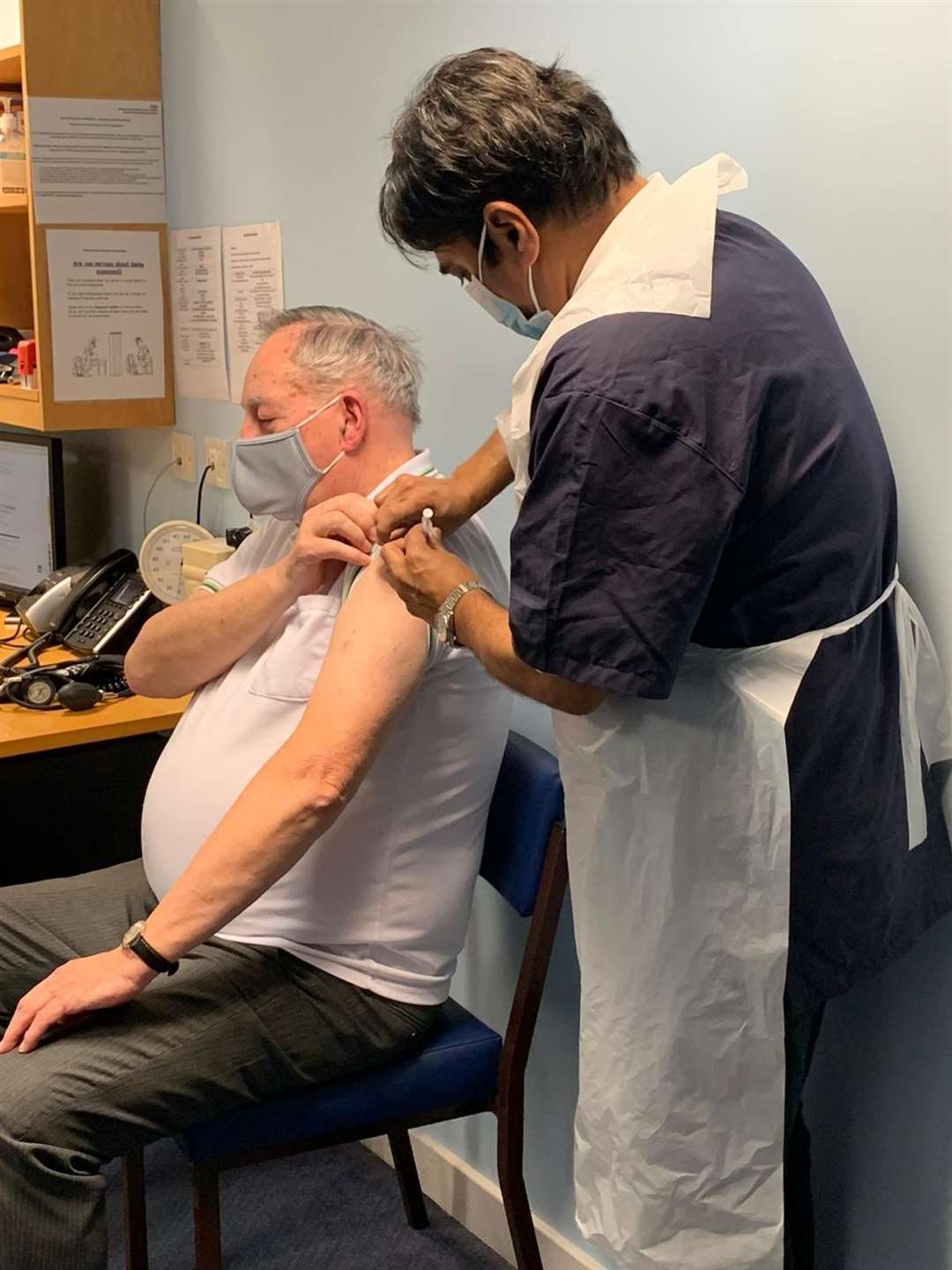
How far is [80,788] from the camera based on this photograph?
232 cm

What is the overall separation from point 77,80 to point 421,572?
1778mm

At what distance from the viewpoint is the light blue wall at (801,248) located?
1.30 metres

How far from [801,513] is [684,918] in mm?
393

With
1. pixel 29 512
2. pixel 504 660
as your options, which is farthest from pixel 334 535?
pixel 29 512

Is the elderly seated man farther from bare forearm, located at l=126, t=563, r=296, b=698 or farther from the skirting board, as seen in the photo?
the skirting board

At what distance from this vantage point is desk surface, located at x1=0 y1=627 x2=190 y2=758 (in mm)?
2082

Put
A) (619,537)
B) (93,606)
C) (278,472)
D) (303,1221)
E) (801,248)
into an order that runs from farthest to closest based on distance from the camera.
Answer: (93,606) → (303,1221) → (278,472) → (801,248) → (619,537)

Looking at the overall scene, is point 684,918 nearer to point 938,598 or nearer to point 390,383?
point 938,598

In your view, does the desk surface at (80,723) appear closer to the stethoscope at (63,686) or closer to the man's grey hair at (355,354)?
the stethoscope at (63,686)

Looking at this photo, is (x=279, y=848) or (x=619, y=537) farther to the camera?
(x=279, y=848)

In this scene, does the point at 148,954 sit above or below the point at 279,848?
below

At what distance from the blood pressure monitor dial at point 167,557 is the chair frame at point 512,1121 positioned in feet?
4.02

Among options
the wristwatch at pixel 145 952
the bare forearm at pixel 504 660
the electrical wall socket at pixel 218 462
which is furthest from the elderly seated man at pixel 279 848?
the electrical wall socket at pixel 218 462

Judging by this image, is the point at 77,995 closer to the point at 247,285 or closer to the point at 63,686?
the point at 63,686
